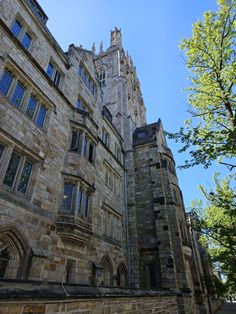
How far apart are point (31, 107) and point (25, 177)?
3.41 m

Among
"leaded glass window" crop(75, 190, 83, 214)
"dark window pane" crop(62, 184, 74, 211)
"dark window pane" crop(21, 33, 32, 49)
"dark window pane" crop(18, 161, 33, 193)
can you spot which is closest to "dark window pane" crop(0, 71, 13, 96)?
"dark window pane" crop(21, 33, 32, 49)

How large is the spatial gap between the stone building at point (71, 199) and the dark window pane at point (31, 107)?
6 centimetres

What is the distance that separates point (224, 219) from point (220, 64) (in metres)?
12.8

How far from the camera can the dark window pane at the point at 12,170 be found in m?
7.70

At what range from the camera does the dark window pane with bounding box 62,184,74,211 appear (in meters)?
10.2

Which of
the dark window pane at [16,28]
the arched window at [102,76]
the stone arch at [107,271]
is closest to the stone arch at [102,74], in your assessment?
the arched window at [102,76]

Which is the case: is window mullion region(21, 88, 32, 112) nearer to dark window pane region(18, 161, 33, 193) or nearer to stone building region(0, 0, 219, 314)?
stone building region(0, 0, 219, 314)

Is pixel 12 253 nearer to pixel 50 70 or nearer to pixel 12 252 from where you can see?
pixel 12 252

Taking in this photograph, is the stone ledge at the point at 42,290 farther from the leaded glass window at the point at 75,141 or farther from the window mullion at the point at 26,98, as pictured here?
the leaded glass window at the point at 75,141

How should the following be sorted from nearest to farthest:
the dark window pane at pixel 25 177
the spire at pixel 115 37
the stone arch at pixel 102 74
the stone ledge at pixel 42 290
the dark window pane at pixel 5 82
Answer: the stone ledge at pixel 42 290 < the dark window pane at pixel 25 177 < the dark window pane at pixel 5 82 < the stone arch at pixel 102 74 < the spire at pixel 115 37

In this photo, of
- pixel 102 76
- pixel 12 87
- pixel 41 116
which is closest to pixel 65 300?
pixel 12 87

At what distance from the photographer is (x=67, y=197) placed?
34.6 feet

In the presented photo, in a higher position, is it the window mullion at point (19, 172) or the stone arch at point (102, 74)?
the stone arch at point (102, 74)

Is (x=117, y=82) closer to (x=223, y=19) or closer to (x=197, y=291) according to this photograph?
(x=223, y=19)
